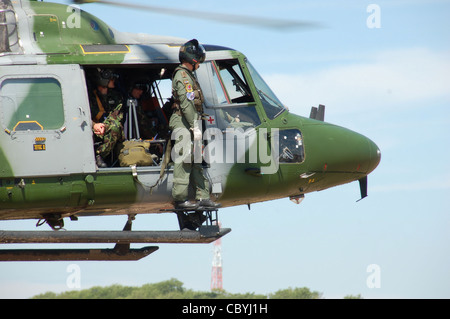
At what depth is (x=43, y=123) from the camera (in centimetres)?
1153

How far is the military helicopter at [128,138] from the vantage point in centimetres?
1152

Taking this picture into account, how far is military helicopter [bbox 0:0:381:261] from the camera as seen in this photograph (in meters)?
11.5

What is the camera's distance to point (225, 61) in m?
12.8

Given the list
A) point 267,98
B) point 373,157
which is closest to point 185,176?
point 267,98

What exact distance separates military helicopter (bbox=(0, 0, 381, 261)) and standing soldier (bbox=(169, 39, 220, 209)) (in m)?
0.22

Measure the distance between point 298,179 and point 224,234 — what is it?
1545 millimetres

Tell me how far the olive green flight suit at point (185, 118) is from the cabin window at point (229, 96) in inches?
16.3

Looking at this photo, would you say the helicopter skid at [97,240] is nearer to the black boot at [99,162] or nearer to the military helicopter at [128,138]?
the military helicopter at [128,138]

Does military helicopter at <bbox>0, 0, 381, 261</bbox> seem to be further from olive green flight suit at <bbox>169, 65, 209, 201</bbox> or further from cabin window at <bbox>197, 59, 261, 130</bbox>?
olive green flight suit at <bbox>169, 65, 209, 201</bbox>

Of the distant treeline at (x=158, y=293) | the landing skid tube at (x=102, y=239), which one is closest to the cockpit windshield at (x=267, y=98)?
the landing skid tube at (x=102, y=239)

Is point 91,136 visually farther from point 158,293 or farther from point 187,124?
point 158,293

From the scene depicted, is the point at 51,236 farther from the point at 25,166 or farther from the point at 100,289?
the point at 100,289

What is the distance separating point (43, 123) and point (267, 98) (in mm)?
3247

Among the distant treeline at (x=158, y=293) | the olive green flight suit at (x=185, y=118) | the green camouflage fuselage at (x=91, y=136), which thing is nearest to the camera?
the green camouflage fuselage at (x=91, y=136)
